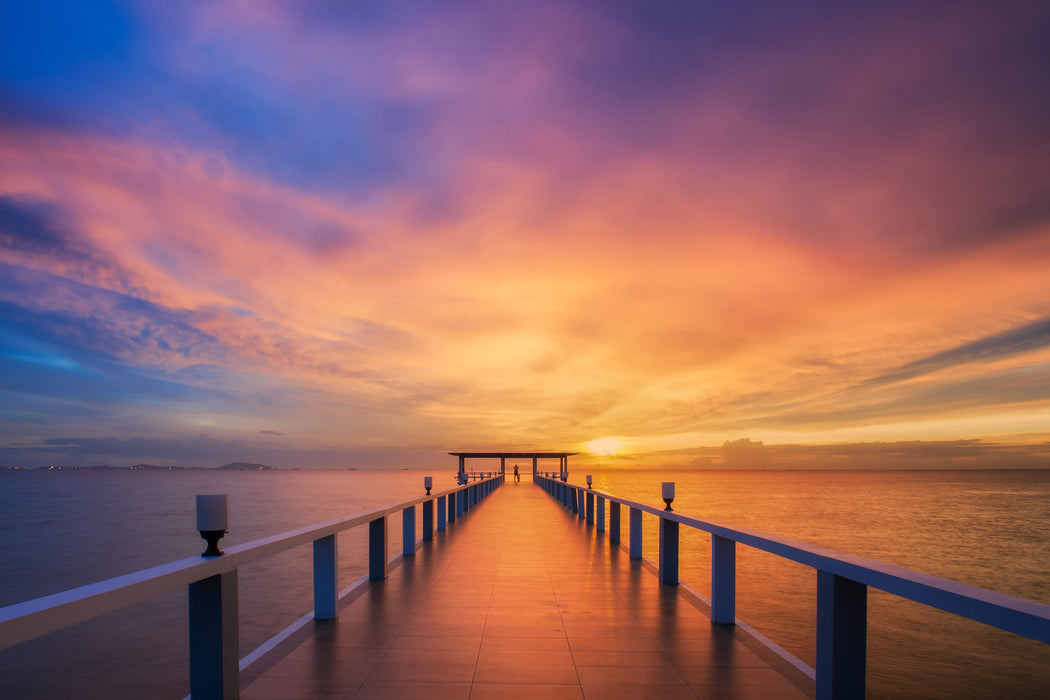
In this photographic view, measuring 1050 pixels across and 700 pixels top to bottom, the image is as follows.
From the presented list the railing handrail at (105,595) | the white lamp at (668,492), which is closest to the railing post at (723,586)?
the white lamp at (668,492)

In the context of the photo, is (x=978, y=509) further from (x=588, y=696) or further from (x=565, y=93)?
(x=588, y=696)

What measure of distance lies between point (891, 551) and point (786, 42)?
27865mm

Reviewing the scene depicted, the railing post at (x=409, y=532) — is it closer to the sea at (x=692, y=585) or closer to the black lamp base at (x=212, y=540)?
the sea at (x=692, y=585)

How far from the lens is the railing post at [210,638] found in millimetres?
2934

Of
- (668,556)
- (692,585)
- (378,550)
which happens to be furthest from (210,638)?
(692,585)

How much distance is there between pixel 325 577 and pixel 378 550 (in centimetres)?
167

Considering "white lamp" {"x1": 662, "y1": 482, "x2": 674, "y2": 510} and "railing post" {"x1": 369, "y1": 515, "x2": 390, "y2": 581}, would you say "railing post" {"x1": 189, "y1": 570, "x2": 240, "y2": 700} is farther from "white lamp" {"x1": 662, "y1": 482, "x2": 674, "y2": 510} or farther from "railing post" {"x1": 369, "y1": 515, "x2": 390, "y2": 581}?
"white lamp" {"x1": 662, "y1": 482, "x2": 674, "y2": 510}

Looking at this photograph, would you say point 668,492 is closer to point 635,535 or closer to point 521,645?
point 635,535

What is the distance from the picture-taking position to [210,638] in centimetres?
295

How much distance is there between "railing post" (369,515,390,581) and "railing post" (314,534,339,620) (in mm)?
1456

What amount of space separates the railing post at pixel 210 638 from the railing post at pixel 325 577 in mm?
1834

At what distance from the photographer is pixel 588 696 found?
3451mm

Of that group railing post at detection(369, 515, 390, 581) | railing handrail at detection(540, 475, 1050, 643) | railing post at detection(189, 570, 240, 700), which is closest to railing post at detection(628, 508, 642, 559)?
railing post at detection(369, 515, 390, 581)

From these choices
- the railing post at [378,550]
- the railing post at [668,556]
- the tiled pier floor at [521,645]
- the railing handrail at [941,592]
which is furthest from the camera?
the railing post at [378,550]
